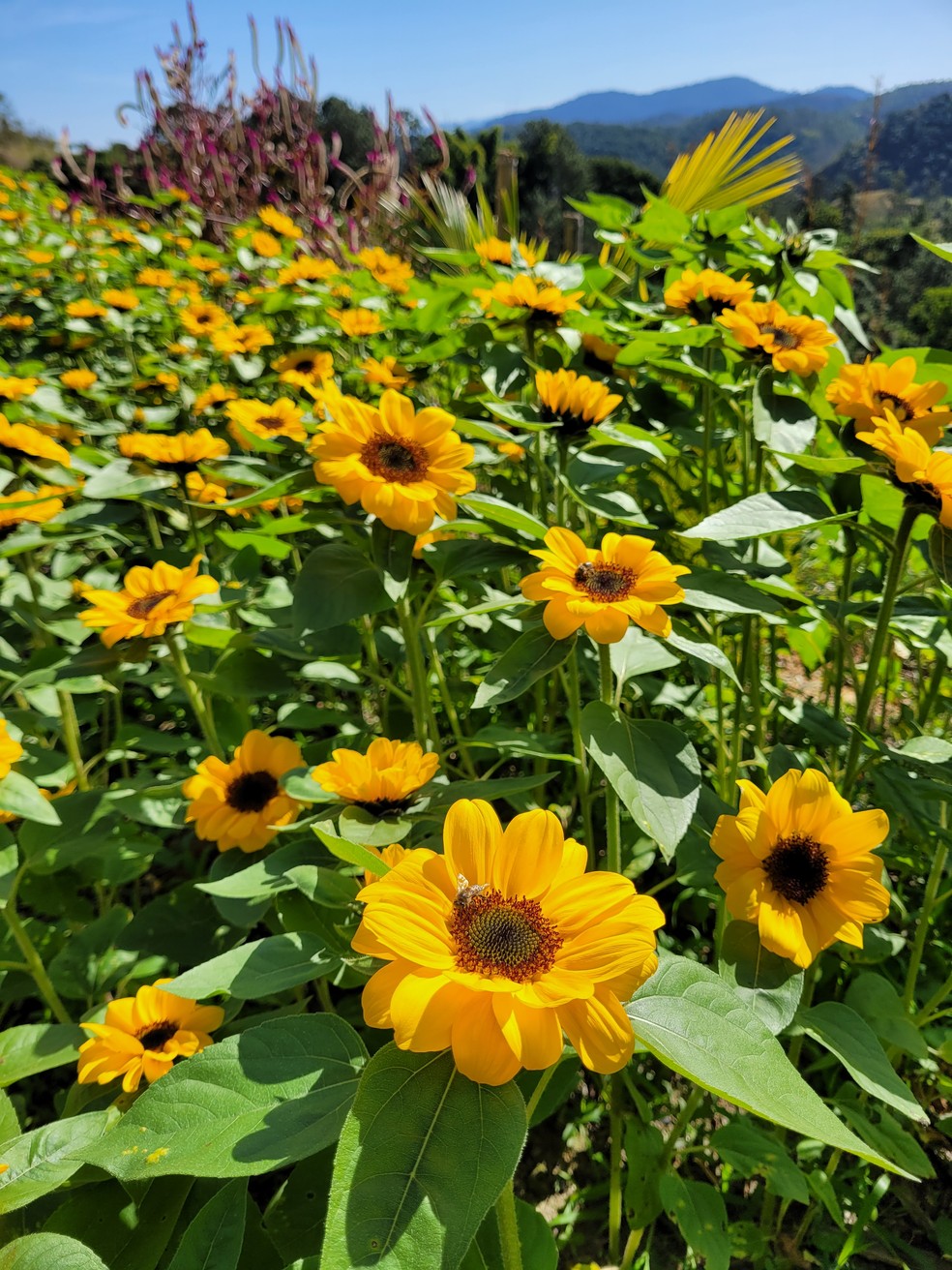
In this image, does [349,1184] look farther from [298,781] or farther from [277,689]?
[277,689]

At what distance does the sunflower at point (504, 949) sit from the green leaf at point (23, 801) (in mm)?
651

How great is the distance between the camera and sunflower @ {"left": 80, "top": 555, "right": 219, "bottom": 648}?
1.14 meters

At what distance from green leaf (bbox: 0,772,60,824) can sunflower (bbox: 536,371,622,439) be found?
0.97 metres

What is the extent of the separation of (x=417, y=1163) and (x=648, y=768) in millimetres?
458

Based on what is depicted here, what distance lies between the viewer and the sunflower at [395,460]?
1.02 meters

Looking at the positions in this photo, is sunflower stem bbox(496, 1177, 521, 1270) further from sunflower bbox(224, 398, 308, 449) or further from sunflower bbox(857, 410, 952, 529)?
sunflower bbox(224, 398, 308, 449)

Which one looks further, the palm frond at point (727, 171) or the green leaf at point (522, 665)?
the palm frond at point (727, 171)

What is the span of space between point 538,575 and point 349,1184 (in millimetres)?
583

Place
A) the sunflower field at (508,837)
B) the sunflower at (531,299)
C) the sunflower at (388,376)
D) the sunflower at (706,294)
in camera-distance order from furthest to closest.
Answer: the sunflower at (388,376) < the sunflower at (531,299) < the sunflower at (706,294) < the sunflower field at (508,837)

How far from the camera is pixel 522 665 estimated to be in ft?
2.90

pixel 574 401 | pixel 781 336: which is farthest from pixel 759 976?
pixel 781 336

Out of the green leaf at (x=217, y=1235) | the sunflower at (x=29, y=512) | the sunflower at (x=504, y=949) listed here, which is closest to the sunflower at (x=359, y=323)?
the sunflower at (x=29, y=512)

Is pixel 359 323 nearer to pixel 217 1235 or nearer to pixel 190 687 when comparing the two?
pixel 190 687

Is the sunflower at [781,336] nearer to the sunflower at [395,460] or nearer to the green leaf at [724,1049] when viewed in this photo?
the sunflower at [395,460]
